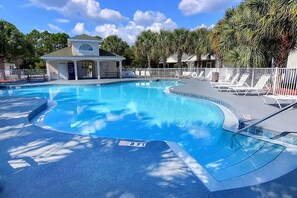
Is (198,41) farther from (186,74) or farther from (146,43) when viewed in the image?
(146,43)

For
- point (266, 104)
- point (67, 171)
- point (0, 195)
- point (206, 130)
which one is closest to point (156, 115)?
point (206, 130)

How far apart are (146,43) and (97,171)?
26.9 metres

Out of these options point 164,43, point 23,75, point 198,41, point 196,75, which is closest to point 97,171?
point 196,75

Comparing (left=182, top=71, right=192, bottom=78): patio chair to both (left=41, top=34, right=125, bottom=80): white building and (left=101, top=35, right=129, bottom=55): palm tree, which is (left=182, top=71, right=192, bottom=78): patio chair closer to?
(left=41, top=34, right=125, bottom=80): white building

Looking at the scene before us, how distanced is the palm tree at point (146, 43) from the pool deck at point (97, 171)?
81.6 feet

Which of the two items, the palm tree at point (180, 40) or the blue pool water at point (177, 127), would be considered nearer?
the blue pool water at point (177, 127)

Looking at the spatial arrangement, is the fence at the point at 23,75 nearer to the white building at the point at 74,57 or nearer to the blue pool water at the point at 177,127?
the white building at the point at 74,57

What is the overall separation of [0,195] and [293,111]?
794 cm

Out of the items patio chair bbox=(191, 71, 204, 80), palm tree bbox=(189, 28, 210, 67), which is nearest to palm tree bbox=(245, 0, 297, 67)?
patio chair bbox=(191, 71, 204, 80)

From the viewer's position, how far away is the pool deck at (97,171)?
8.13 feet

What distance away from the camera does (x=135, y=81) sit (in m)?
23.5

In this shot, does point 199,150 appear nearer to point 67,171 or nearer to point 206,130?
point 206,130

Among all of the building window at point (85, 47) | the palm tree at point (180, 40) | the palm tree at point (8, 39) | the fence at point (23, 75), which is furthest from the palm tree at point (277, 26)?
the fence at point (23, 75)

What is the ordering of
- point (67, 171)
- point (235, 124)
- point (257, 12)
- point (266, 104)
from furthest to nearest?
point (257, 12), point (266, 104), point (235, 124), point (67, 171)
